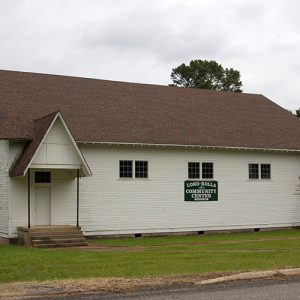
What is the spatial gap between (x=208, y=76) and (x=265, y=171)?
43.6m

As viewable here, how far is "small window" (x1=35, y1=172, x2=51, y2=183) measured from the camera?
25406mm

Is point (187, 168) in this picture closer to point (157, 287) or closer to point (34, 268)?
point (34, 268)

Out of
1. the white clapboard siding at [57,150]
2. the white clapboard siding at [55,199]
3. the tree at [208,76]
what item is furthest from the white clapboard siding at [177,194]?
the tree at [208,76]

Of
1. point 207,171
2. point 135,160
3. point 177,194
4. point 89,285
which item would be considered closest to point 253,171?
point 207,171

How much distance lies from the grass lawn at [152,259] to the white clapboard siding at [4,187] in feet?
8.49

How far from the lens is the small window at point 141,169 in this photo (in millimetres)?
27719

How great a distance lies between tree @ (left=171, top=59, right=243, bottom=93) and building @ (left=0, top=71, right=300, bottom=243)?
38.2 meters

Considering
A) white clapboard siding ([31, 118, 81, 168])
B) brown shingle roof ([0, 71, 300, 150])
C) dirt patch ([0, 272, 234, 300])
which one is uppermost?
brown shingle roof ([0, 71, 300, 150])

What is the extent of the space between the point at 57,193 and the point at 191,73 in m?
50.7

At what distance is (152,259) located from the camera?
17.2 m

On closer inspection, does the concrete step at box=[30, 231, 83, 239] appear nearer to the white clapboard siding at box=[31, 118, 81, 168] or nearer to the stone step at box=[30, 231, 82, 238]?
the stone step at box=[30, 231, 82, 238]

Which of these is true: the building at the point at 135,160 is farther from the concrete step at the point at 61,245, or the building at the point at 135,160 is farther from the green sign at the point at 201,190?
the concrete step at the point at 61,245

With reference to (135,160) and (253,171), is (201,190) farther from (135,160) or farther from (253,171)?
(135,160)

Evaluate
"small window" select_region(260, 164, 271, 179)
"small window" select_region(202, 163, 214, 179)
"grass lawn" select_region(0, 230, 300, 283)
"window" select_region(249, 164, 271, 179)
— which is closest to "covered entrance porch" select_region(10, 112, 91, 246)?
"grass lawn" select_region(0, 230, 300, 283)
